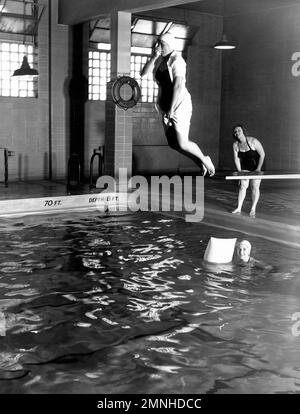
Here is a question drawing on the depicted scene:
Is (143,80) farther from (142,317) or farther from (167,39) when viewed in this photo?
(142,317)

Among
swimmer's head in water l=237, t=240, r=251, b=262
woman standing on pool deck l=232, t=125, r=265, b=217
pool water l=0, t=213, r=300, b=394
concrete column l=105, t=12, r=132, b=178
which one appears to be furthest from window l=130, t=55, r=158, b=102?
swimmer's head in water l=237, t=240, r=251, b=262

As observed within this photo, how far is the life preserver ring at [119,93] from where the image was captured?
40.5ft

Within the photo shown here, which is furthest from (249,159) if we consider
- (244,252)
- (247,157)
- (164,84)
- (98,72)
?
(98,72)

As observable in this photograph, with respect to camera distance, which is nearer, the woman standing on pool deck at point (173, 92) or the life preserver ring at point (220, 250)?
the woman standing on pool deck at point (173, 92)

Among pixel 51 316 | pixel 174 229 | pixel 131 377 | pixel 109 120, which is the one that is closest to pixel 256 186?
pixel 174 229

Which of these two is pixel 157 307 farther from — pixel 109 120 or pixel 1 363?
pixel 109 120

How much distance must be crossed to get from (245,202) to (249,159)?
1.56 m

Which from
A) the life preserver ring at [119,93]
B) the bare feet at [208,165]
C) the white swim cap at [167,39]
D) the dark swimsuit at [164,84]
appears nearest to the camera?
the white swim cap at [167,39]

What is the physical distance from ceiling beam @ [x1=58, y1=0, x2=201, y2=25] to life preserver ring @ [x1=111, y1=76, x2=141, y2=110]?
4.64 feet

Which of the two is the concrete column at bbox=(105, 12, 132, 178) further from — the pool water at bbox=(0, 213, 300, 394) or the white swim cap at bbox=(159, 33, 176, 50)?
the white swim cap at bbox=(159, 33, 176, 50)

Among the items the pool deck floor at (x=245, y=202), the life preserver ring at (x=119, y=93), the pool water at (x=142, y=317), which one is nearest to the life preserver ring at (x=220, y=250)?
the pool water at (x=142, y=317)

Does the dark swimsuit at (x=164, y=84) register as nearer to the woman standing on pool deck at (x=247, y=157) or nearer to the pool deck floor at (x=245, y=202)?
the pool deck floor at (x=245, y=202)

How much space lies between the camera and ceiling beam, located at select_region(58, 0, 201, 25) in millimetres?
11361

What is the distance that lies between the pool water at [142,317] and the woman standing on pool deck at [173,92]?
1632 millimetres
